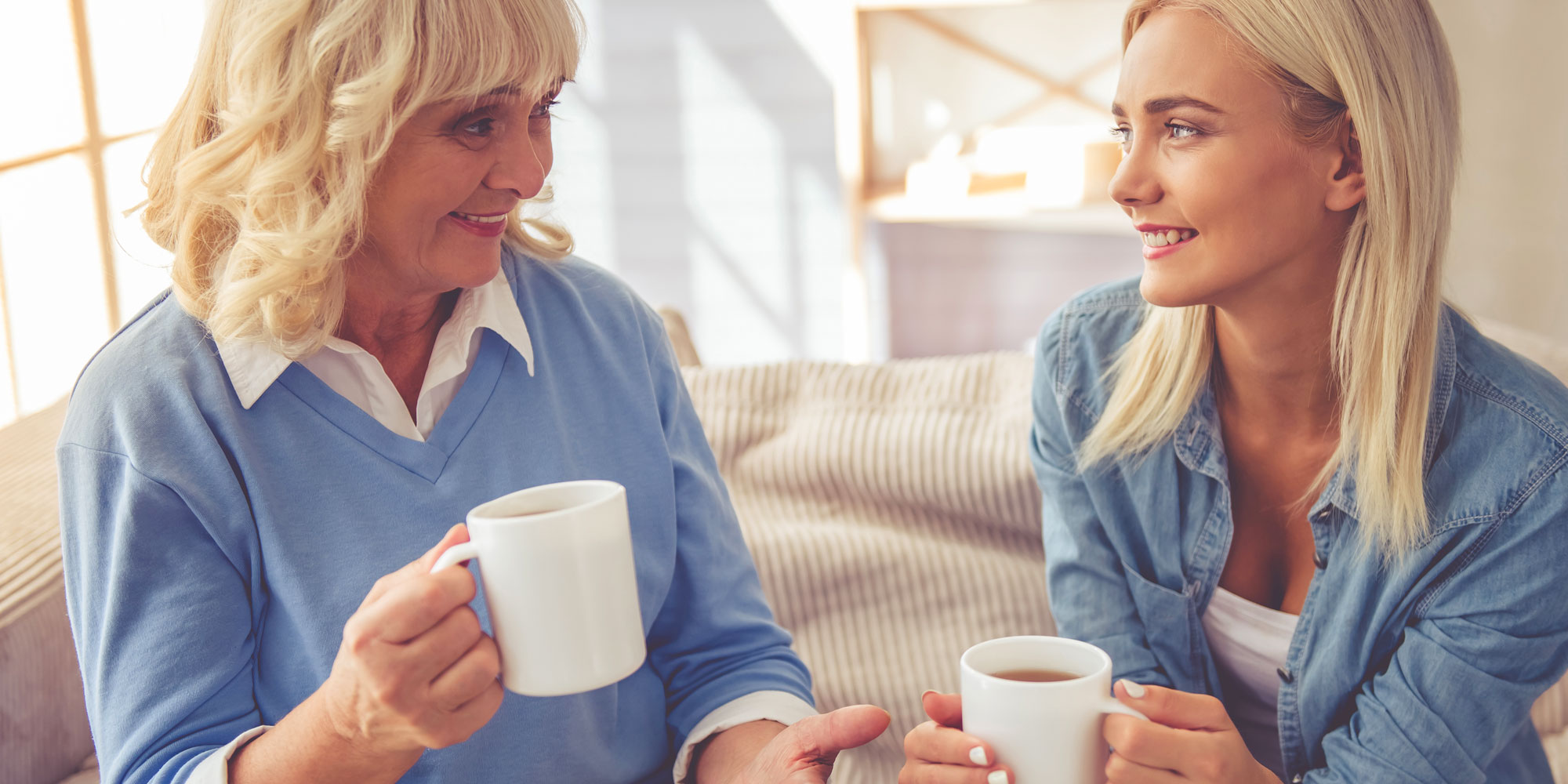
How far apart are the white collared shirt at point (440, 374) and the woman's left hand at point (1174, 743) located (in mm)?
347

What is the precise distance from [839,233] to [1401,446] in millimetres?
2763

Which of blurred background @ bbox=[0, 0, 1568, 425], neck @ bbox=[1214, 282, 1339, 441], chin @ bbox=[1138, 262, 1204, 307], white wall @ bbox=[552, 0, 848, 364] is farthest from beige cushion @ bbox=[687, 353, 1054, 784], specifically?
white wall @ bbox=[552, 0, 848, 364]

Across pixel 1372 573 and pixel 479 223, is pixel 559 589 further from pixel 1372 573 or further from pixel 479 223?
pixel 1372 573

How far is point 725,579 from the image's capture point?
1.16 m

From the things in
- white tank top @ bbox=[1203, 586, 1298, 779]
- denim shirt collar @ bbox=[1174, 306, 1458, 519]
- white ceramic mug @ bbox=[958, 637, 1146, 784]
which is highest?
denim shirt collar @ bbox=[1174, 306, 1458, 519]

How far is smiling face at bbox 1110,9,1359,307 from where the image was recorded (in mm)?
1102

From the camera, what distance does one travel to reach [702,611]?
1148 mm

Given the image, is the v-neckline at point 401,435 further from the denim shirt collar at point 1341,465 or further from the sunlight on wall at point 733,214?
the sunlight on wall at point 733,214

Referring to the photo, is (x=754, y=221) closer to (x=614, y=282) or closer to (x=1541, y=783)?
(x=614, y=282)

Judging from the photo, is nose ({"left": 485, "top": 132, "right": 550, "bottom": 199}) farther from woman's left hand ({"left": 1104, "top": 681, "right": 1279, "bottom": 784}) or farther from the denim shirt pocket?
the denim shirt pocket

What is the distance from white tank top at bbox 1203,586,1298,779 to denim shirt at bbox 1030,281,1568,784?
0.02m

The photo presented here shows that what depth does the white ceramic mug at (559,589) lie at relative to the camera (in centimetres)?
73

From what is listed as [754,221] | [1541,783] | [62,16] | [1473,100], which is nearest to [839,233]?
[754,221]

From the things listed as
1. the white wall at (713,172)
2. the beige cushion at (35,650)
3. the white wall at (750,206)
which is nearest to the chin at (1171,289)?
the beige cushion at (35,650)
